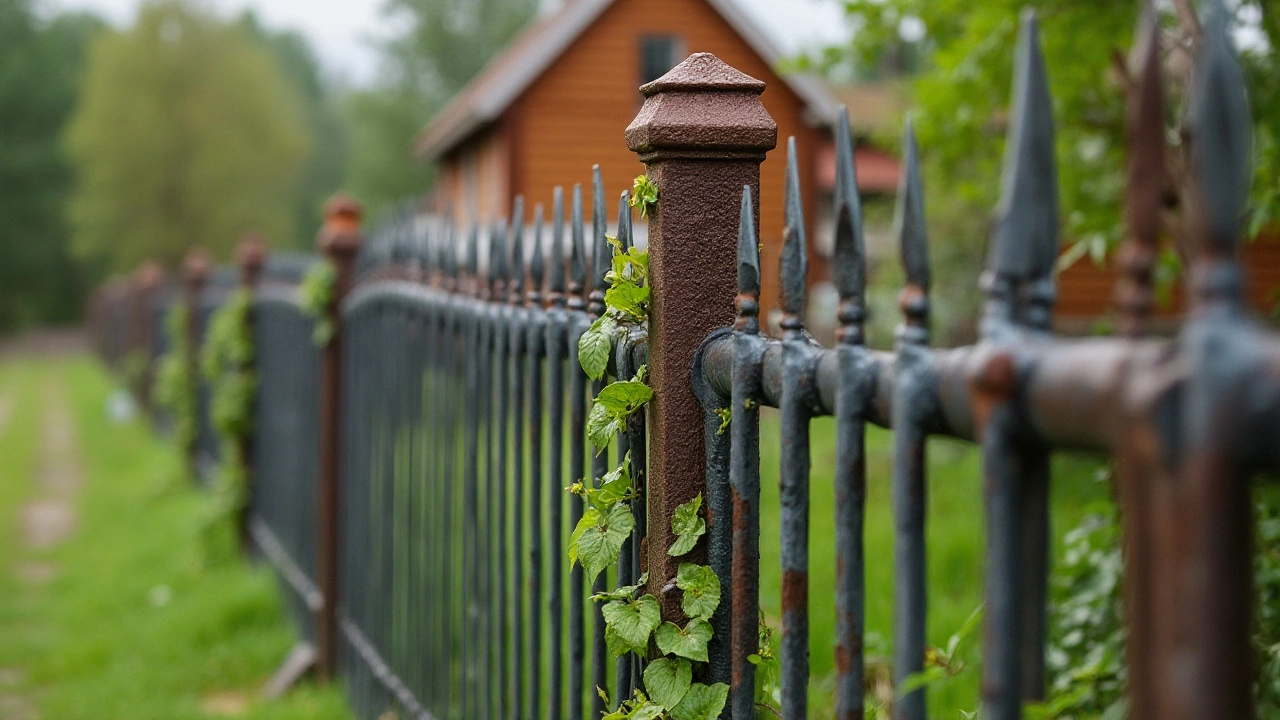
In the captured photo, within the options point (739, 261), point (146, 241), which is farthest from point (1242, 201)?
point (146, 241)

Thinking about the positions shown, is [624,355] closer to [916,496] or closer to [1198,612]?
[916,496]

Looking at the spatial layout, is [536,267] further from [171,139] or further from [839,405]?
[171,139]

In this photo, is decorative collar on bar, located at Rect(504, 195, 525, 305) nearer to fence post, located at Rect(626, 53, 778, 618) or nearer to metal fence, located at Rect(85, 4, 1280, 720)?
metal fence, located at Rect(85, 4, 1280, 720)

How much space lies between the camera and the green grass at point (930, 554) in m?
3.31

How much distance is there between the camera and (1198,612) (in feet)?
2.61

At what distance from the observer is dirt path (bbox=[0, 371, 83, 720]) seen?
5320 millimetres

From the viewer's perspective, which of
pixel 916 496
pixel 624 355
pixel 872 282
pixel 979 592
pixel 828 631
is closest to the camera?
pixel 916 496

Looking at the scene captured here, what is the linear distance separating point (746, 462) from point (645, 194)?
0.47 metres

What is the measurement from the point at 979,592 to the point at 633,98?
1686 cm

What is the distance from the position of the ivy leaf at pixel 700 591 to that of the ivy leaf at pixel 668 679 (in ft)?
→ 0.28

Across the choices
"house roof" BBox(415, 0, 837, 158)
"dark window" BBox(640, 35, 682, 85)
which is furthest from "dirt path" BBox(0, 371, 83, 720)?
"dark window" BBox(640, 35, 682, 85)

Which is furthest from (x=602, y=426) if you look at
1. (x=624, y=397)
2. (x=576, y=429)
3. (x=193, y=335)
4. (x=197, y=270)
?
(x=197, y=270)

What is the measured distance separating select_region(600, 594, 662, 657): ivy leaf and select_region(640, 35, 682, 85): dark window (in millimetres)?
18874

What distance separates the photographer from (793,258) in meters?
1.47
